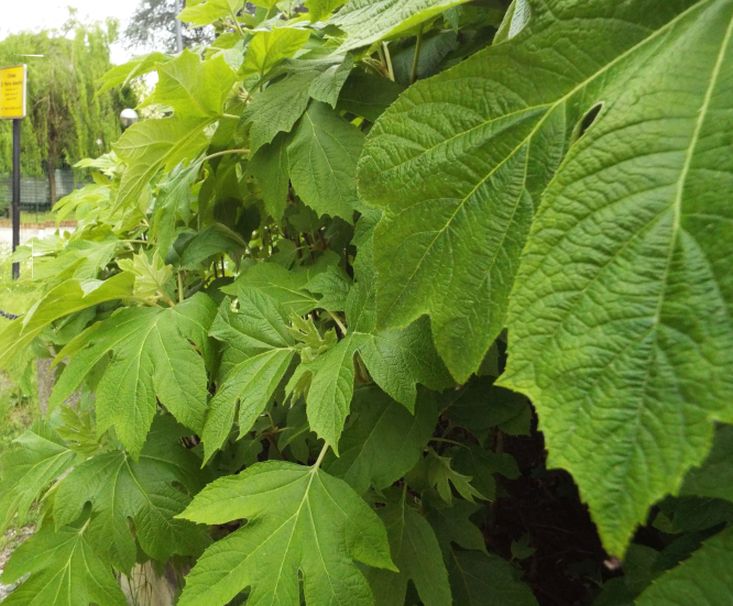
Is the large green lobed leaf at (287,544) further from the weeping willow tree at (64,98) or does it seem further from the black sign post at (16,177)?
the weeping willow tree at (64,98)

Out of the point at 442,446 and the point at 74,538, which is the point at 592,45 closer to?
the point at 442,446

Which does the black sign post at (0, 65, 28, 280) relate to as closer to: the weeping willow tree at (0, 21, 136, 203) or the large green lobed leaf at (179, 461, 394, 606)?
the large green lobed leaf at (179, 461, 394, 606)

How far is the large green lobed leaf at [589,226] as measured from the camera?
0.84 feet

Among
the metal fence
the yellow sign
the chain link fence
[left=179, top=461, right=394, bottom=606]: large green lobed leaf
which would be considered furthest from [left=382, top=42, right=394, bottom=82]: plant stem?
the metal fence

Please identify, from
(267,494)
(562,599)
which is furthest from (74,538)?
(562,599)

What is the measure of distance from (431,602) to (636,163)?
512mm

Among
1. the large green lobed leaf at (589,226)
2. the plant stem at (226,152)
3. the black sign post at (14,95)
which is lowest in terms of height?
the black sign post at (14,95)

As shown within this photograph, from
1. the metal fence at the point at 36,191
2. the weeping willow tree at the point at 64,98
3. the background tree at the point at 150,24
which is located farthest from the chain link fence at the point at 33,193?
the background tree at the point at 150,24

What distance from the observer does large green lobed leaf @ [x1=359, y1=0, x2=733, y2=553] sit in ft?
0.84

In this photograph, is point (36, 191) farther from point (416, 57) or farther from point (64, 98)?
point (416, 57)

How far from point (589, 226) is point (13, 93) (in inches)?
198

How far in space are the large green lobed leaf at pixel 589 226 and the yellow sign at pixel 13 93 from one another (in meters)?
4.74

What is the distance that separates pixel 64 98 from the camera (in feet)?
35.8

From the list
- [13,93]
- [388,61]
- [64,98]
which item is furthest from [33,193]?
[388,61]
